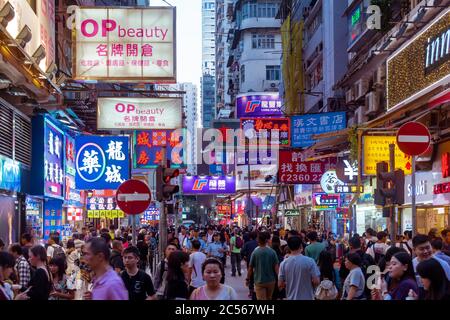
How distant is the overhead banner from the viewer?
19000 mm

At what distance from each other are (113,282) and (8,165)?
13.3m

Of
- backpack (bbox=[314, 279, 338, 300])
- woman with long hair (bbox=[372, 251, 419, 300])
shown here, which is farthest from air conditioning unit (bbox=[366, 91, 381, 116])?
woman with long hair (bbox=[372, 251, 419, 300])

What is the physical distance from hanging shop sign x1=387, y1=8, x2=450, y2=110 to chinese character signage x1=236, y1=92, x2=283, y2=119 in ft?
171

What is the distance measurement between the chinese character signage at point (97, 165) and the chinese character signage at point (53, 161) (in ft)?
18.4

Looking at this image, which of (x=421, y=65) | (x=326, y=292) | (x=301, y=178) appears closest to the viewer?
(x=326, y=292)

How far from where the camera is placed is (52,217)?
26078 millimetres

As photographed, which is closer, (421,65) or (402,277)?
(402,277)

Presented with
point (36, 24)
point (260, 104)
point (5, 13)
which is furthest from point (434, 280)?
point (260, 104)

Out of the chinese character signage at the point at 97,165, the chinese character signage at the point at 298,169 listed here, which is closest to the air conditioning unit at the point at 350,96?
the chinese character signage at the point at 298,169

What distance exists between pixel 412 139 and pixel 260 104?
6064cm

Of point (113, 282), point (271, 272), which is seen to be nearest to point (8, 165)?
point (271, 272)

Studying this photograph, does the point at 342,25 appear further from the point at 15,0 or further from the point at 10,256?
the point at 10,256

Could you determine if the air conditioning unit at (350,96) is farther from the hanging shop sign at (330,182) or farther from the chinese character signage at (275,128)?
the hanging shop sign at (330,182)

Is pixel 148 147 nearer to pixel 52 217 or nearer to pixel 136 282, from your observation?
pixel 52 217
